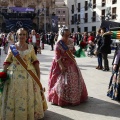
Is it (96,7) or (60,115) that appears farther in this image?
(96,7)

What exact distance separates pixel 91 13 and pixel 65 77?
36.5 metres

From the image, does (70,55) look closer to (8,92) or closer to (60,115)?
(60,115)

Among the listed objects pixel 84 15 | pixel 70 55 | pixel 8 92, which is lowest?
pixel 8 92

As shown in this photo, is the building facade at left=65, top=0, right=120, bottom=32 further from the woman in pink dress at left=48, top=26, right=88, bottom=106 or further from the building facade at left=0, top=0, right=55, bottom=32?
the woman in pink dress at left=48, top=26, right=88, bottom=106

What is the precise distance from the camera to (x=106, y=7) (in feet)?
122

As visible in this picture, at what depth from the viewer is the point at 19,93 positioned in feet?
12.8

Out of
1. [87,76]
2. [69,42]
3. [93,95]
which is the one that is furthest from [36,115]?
[87,76]

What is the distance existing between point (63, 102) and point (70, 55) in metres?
0.91

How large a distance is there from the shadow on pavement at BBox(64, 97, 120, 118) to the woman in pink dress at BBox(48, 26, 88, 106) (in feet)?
0.54

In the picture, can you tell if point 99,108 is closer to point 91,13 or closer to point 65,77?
point 65,77

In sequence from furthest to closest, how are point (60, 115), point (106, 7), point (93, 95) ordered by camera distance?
point (106, 7)
point (93, 95)
point (60, 115)

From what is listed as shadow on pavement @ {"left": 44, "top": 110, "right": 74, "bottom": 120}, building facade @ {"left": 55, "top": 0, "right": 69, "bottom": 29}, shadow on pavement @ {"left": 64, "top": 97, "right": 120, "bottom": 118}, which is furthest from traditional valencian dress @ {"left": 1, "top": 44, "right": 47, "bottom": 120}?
building facade @ {"left": 55, "top": 0, "right": 69, "bottom": 29}

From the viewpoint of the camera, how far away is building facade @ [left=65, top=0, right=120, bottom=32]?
3543 centimetres

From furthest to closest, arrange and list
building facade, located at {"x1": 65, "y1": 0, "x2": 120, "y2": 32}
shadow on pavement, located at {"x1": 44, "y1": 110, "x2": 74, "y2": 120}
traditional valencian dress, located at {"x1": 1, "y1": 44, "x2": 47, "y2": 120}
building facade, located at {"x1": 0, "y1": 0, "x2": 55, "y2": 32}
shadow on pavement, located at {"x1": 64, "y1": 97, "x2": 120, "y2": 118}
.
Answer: building facade, located at {"x1": 0, "y1": 0, "x2": 55, "y2": 32}, building facade, located at {"x1": 65, "y1": 0, "x2": 120, "y2": 32}, shadow on pavement, located at {"x1": 64, "y1": 97, "x2": 120, "y2": 118}, shadow on pavement, located at {"x1": 44, "y1": 110, "x2": 74, "y2": 120}, traditional valencian dress, located at {"x1": 1, "y1": 44, "x2": 47, "y2": 120}
